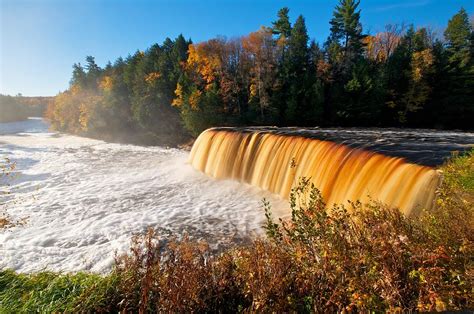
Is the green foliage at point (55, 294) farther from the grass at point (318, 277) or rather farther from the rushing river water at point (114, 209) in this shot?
the rushing river water at point (114, 209)

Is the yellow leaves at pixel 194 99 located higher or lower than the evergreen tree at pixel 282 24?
lower

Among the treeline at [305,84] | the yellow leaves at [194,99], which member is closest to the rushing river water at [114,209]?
the yellow leaves at [194,99]

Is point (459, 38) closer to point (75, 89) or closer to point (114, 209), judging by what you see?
point (114, 209)

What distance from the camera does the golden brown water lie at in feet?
21.1

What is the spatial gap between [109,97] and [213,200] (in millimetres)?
38581

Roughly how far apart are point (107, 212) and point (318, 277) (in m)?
8.82

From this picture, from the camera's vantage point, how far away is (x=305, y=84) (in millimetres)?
32062

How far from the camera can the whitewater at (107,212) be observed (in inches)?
282

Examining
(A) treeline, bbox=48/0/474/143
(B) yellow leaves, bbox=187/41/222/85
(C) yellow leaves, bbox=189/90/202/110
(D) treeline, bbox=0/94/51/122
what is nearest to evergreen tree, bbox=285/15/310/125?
(A) treeline, bbox=48/0/474/143

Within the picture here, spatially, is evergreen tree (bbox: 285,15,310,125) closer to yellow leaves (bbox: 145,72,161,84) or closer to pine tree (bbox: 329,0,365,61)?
pine tree (bbox: 329,0,365,61)

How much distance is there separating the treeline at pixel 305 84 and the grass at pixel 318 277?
27342 mm

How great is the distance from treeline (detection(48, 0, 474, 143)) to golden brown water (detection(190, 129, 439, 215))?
15.0m

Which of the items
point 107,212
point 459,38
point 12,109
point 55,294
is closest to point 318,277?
point 55,294

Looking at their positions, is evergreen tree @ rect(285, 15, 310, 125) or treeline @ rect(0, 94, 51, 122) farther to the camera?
treeline @ rect(0, 94, 51, 122)
